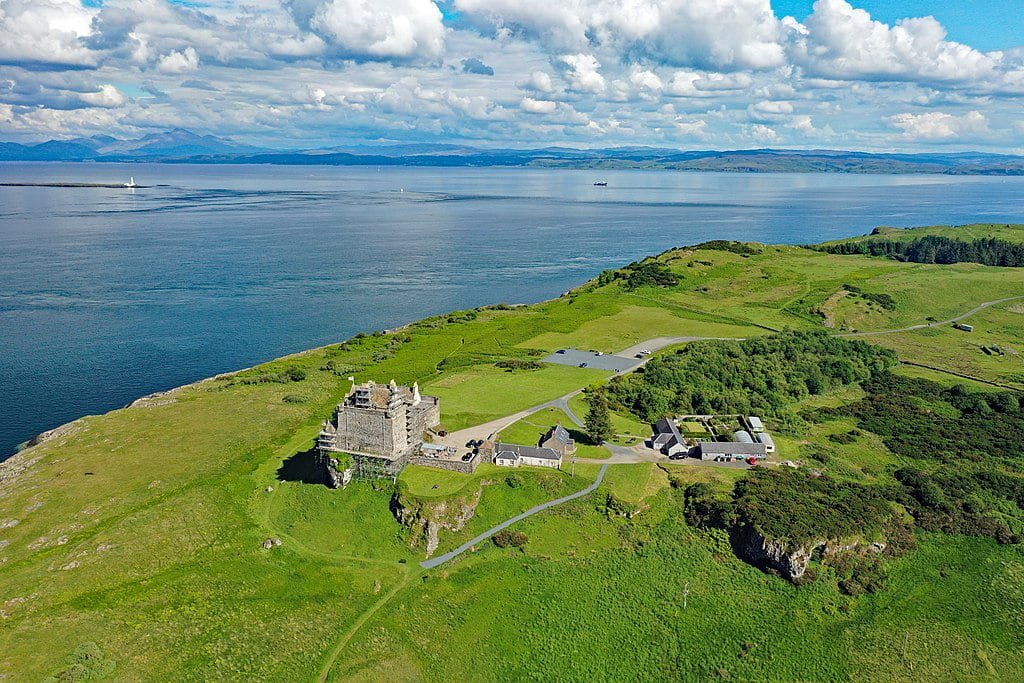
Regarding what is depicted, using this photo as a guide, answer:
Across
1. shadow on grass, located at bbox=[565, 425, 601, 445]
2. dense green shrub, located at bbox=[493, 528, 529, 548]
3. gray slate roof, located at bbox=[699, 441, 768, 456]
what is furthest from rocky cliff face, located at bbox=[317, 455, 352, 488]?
gray slate roof, located at bbox=[699, 441, 768, 456]

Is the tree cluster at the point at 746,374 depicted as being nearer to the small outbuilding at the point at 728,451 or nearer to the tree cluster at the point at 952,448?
the tree cluster at the point at 952,448

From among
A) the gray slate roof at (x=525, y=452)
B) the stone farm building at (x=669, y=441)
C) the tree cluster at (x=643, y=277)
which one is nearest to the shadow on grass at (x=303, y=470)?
the gray slate roof at (x=525, y=452)

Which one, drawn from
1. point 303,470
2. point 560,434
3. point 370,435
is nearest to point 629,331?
point 560,434

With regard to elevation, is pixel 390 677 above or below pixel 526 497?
below

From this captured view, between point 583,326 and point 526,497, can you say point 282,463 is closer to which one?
point 526,497

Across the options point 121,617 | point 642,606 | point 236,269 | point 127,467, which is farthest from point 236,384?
point 236,269
